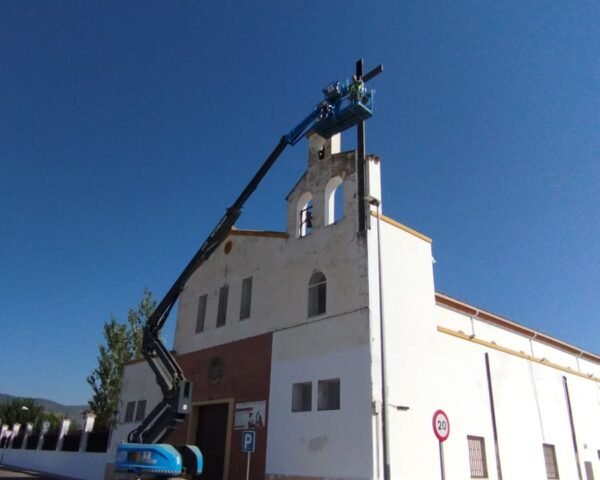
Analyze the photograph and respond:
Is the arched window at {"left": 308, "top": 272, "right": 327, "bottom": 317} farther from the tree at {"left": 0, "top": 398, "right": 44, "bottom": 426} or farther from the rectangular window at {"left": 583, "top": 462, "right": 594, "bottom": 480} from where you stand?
the tree at {"left": 0, "top": 398, "right": 44, "bottom": 426}

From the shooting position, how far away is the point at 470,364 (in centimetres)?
1683

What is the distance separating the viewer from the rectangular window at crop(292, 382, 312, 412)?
15.3 meters

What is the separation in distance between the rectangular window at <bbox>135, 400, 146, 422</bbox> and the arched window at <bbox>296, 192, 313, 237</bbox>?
36.9ft

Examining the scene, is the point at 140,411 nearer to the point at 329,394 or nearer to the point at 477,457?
the point at 329,394

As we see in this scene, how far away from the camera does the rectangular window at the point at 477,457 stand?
50.6 ft

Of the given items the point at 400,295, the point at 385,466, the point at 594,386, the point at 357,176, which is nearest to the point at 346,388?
the point at 385,466

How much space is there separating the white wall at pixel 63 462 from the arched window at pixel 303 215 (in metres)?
15.5

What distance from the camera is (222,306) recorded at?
21219mm

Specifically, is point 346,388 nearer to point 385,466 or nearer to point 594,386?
point 385,466

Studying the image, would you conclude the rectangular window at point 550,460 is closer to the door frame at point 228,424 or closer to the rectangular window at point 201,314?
the door frame at point 228,424

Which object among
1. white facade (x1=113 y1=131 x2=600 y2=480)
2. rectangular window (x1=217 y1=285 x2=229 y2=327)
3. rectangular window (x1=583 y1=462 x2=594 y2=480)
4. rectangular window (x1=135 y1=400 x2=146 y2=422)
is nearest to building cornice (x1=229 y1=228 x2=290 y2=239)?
white facade (x1=113 y1=131 x2=600 y2=480)

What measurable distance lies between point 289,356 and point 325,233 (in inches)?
166

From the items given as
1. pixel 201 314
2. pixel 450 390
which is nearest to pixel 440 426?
pixel 450 390

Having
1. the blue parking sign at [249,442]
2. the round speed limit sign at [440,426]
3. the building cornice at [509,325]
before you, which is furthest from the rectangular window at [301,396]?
the building cornice at [509,325]
